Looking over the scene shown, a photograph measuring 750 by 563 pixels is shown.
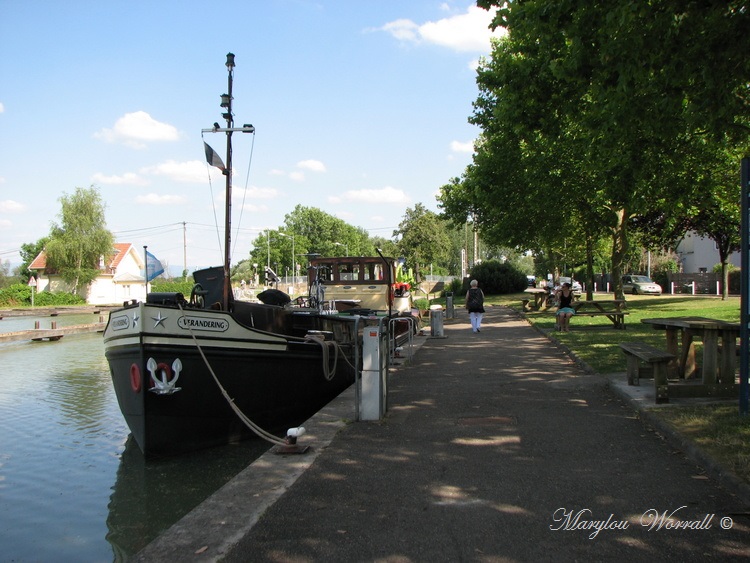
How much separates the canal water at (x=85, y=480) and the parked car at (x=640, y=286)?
41.8m

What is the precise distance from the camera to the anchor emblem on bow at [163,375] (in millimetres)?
7648

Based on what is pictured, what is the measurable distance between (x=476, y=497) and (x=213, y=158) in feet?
23.1

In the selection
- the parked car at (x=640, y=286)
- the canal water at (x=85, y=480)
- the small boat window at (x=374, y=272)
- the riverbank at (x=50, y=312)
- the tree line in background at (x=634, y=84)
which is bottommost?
the canal water at (x=85, y=480)

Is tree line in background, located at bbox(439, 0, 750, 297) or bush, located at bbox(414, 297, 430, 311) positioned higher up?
tree line in background, located at bbox(439, 0, 750, 297)

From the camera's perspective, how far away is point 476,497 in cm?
471

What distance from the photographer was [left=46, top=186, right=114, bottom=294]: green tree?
221ft

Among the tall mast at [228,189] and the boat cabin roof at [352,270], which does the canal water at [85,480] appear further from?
the boat cabin roof at [352,270]

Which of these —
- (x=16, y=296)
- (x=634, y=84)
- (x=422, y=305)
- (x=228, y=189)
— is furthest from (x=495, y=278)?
(x=16, y=296)

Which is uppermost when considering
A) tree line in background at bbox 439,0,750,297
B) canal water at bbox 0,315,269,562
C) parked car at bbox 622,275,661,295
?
tree line in background at bbox 439,0,750,297

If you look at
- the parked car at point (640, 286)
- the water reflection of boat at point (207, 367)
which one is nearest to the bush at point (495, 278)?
the parked car at point (640, 286)

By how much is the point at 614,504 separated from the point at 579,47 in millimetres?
6043

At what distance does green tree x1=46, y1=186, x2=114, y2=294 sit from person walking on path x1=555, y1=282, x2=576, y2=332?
201 feet

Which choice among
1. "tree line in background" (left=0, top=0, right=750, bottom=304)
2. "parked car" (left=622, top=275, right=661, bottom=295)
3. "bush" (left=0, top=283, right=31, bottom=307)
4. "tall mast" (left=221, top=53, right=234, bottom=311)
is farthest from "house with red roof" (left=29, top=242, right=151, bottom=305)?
"tall mast" (left=221, top=53, right=234, bottom=311)

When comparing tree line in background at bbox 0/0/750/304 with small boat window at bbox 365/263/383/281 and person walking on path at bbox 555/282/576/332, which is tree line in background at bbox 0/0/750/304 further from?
person walking on path at bbox 555/282/576/332
